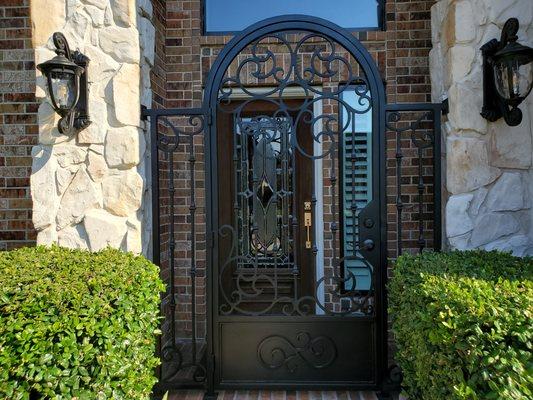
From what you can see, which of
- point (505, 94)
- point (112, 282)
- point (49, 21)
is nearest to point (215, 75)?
point (49, 21)

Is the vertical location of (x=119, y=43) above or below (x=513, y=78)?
above

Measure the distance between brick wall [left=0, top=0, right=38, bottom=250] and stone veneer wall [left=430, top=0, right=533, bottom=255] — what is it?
10.5 feet

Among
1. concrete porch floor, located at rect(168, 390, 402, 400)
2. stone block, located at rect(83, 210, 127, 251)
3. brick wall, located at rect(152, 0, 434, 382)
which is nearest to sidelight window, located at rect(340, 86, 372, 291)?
brick wall, located at rect(152, 0, 434, 382)

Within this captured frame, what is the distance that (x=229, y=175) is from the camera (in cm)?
385

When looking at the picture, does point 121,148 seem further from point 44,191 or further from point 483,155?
point 483,155

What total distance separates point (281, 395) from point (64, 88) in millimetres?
2335

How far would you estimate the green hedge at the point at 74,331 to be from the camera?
1.65 m

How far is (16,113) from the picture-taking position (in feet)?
11.5

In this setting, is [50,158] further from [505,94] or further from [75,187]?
[505,94]

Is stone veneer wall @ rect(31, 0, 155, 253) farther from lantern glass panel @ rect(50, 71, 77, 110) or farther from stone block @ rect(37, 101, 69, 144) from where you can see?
lantern glass panel @ rect(50, 71, 77, 110)

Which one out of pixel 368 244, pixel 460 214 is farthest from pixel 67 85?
pixel 460 214

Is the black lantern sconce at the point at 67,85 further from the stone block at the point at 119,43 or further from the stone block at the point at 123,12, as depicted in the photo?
the stone block at the point at 123,12

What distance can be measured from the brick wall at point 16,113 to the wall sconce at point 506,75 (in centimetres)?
335

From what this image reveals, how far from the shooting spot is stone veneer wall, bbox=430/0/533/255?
2.52 m
